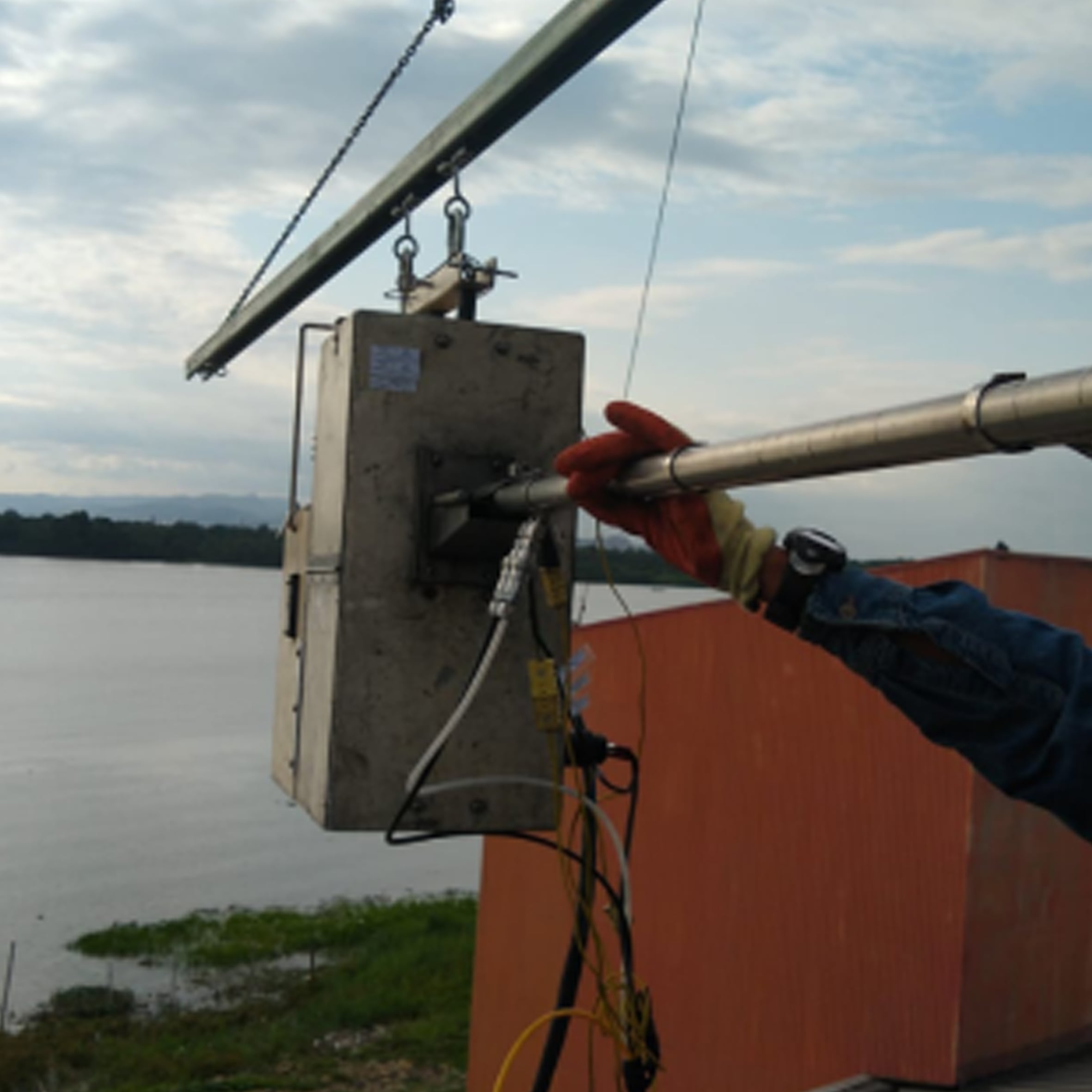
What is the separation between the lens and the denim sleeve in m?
2.04

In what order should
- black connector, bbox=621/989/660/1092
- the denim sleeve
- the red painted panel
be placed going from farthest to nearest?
the red painted panel
black connector, bbox=621/989/660/1092
the denim sleeve

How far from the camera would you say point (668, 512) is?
7.94 ft

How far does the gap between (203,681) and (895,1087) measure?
2320 inches

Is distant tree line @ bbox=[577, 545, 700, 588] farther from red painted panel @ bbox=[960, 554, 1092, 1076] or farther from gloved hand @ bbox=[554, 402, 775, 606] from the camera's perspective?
red painted panel @ bbox=[960, 554, 1092, 1076]

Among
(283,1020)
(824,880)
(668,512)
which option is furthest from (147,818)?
(668,512)

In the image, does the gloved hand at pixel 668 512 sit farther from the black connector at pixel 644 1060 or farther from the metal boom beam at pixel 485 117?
the metal boom beam at pixel 485 117

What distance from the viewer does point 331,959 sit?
2134 centimetres

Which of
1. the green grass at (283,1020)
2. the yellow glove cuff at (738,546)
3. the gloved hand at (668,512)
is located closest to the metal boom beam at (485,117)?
the gloved hand at (668,512)

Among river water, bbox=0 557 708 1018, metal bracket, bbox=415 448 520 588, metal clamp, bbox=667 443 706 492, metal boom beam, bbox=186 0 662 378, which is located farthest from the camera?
river water, bbox=0 557 708 1018

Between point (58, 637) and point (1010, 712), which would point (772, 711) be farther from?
point (58, 637)

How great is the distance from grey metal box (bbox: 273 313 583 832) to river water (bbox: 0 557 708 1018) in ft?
1.50

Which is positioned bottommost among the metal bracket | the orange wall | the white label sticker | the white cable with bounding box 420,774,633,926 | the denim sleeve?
the orange wall

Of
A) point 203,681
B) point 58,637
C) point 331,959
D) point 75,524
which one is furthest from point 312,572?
point 58,637

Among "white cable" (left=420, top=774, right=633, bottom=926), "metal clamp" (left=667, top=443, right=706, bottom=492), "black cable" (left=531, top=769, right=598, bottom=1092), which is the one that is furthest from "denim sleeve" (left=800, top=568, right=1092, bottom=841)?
"black cable" (left=531, top=769, right=598, bottom=1092)
